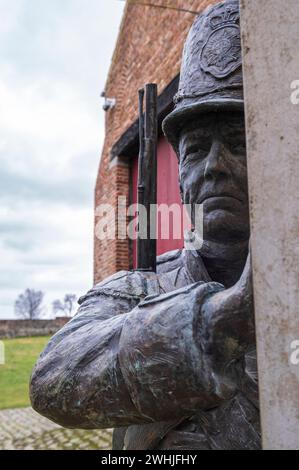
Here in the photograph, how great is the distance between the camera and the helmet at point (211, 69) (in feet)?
4.33

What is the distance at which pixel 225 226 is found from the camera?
132 cm

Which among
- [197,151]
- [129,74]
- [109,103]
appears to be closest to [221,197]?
[197,151]

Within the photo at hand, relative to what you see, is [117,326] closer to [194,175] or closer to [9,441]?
[194,175]

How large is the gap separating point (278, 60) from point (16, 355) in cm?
1643

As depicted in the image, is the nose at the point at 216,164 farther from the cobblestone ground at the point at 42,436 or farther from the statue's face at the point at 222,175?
the cobblestone ground at the point at 42,436

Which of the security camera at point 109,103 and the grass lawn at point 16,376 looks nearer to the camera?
the security camera at point 109,103

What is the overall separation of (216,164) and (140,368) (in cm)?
61

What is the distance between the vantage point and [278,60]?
81 cm

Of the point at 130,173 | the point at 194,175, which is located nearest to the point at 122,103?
the point at 130,173

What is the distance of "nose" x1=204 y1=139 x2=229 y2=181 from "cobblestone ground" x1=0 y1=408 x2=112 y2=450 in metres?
4.85

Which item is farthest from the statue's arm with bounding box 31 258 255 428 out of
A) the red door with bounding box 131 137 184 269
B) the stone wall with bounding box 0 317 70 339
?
the stone wall with bounding box 0 317 70 339

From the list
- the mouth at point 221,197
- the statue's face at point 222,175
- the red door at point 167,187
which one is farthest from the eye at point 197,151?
the red door at point 167,187

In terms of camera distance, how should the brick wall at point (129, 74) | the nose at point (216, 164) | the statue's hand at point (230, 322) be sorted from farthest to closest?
the brick wall at point (129, 74), the nose at point (216, 164), the statue's hand at point (230, 322)

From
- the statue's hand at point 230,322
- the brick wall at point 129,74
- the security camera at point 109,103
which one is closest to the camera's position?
the statue's hand at point 230,322
